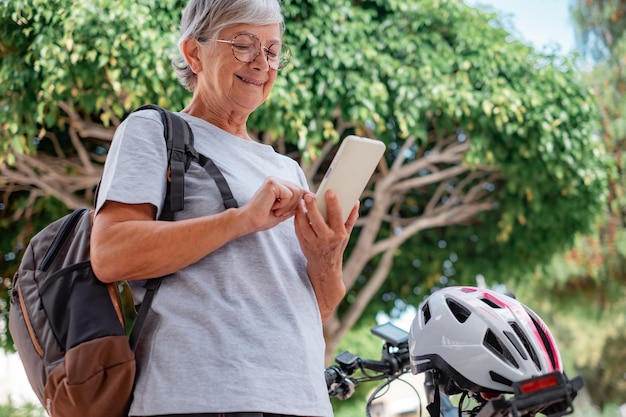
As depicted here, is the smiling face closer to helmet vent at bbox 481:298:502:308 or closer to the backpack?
the backpack

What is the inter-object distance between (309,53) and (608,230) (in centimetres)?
750

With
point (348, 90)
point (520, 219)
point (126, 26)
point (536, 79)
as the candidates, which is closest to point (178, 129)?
point (126, 26)


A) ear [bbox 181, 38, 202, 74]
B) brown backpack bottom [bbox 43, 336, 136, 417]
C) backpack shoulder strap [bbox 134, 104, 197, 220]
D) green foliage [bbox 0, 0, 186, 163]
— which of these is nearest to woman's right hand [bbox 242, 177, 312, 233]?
backpack shoulder strap [bbox 134, 104, 197, 220]

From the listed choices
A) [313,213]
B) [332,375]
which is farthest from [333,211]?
[332,375]

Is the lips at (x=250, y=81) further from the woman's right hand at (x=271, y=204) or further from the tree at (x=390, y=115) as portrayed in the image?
the tree at (x=390, y=115)

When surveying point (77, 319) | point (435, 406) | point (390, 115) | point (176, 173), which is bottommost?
point (390, 115)

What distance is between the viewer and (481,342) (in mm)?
1532

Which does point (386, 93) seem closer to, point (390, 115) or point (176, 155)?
point (390, 115)

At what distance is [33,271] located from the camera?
4.42ft

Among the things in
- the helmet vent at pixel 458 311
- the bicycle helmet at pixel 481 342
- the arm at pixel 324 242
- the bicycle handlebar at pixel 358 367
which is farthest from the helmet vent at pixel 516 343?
the bicycle handlebar at pixel 358 367

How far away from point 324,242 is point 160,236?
12.0 inches

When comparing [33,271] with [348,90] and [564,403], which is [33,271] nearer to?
[564,403]

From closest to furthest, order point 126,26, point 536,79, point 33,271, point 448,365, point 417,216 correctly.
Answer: point 33,271 → point 448,365 → point 126,26 → point 536,79 → point 417,216

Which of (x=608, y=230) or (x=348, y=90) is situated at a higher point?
(x=348, y=90)
